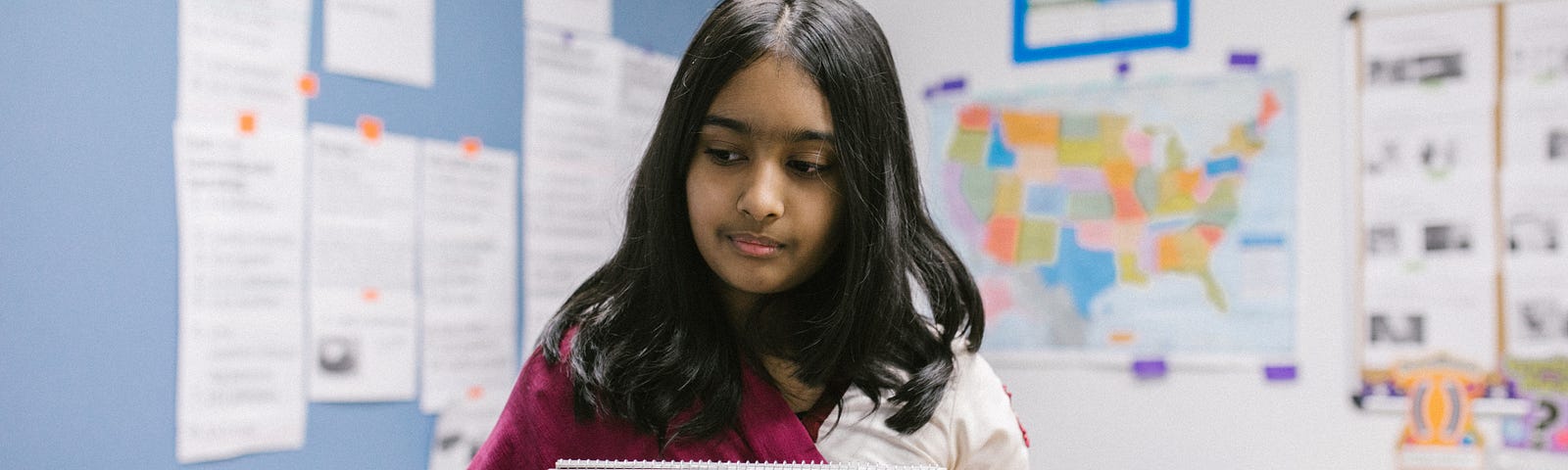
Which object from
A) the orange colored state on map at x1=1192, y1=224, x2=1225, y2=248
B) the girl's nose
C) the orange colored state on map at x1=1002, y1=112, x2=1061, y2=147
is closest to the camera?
the girl's nose

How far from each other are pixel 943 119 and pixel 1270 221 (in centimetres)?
61

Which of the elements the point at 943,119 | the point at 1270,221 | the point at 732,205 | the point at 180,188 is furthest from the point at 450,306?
the point at 1270,221

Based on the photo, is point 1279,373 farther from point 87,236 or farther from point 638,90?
point 87,236

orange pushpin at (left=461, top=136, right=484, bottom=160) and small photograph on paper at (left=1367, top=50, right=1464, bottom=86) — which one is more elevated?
small photograph on paper at (left=1367, top=50, right=1464, bottom=86)

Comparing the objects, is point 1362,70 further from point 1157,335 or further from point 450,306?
point 450,306

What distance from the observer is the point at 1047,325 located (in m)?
2.22

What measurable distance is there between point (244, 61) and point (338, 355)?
39 cm

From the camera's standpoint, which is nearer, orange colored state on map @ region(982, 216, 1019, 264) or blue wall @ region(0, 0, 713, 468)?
blue wall @ region(0, 0, 713, 468)

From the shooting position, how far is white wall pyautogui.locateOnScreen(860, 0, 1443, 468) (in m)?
1.95

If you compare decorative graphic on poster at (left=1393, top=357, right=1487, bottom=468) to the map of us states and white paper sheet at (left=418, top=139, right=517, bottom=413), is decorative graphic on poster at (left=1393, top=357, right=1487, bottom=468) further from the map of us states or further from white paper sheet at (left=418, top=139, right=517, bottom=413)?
white paper sheet at (left=418, top=139, right=517, bottom=413)

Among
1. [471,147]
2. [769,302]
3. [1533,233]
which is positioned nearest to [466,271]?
[471,147]

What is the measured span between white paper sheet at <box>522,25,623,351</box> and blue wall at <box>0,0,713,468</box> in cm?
53

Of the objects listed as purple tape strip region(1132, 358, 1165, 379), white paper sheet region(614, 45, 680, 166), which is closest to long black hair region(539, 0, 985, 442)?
white paper sheet region(614, 45, 680, 166)

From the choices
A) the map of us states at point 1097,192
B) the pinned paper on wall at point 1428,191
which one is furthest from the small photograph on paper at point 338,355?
the pinned paper on wall at point 1428,191
